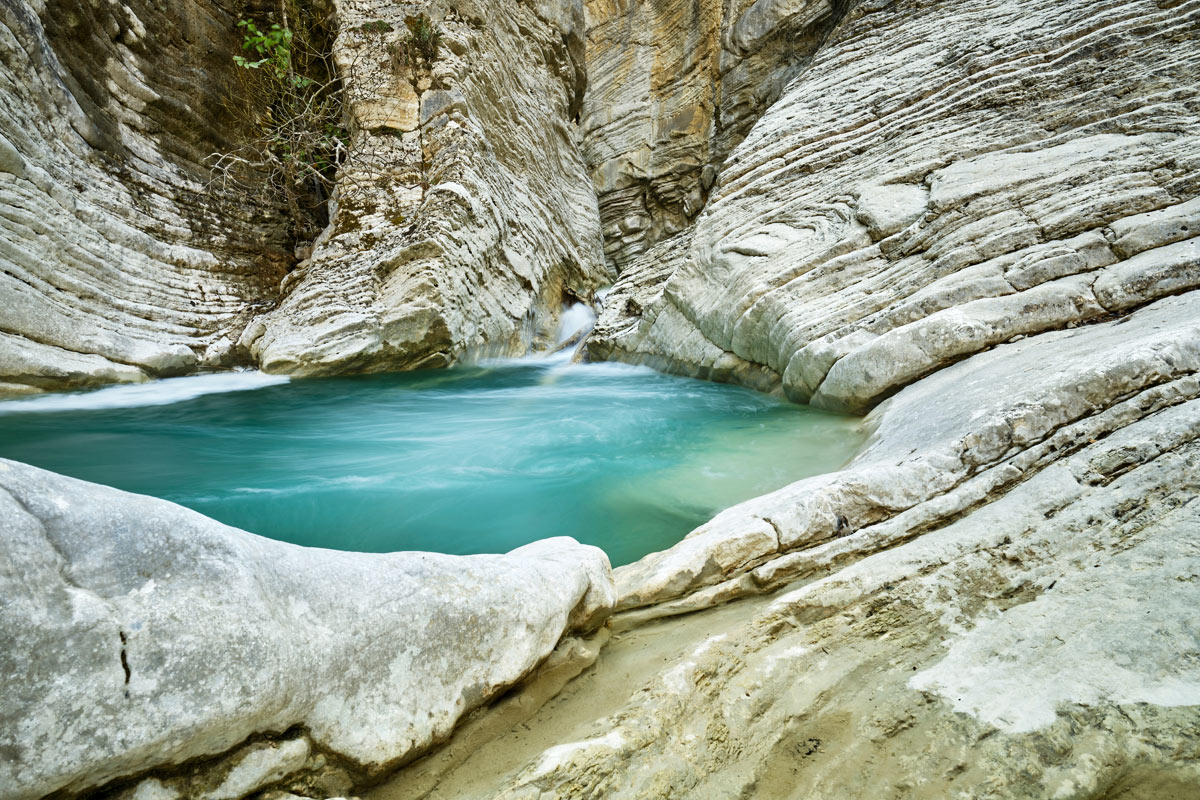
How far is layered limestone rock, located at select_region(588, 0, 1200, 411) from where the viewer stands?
339 cm

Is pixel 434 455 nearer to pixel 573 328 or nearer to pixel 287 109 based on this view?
pixel 573 328

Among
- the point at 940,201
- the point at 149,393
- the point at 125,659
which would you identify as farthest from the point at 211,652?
the point at 149,393

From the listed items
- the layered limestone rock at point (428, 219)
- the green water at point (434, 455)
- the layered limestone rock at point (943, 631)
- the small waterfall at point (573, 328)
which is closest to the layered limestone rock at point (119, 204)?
the green water at point (434, 455)

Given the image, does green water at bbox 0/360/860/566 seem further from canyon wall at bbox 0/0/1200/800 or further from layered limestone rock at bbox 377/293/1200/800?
layered limestone rock at bbox 377/293/1200/800

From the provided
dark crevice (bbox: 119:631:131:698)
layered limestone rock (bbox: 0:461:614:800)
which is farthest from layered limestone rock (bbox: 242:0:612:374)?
dark crevice (bbox: 119:631:131:698)

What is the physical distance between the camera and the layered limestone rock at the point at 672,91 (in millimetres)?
10305

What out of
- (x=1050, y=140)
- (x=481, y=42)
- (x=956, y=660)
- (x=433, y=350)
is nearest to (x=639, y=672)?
(x=956, y=660)

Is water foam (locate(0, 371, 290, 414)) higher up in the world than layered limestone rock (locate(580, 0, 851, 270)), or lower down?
lower down

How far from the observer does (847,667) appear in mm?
1334

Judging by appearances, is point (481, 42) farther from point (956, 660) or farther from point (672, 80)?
point (956, 660)

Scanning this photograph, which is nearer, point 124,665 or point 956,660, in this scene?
point 124,665

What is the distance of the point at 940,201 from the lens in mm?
4461

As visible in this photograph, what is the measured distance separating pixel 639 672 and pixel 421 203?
7434mm

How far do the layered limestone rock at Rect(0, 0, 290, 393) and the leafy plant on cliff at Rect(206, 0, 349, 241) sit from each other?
0.30m
